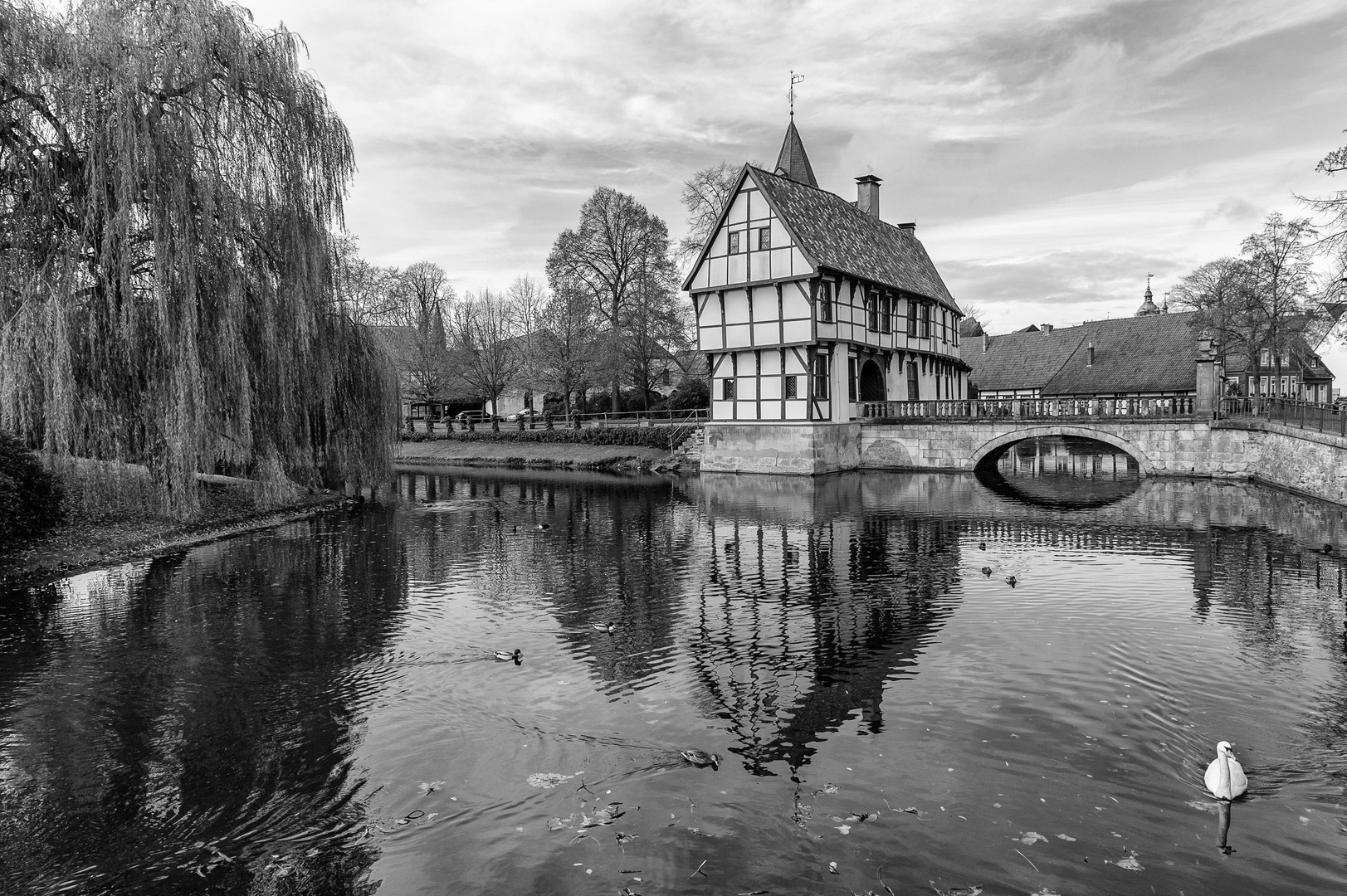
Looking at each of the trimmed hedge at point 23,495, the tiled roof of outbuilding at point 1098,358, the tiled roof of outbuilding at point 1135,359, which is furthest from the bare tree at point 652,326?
the trimmed hedge at point 23,495

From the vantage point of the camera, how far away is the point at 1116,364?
49719 mm

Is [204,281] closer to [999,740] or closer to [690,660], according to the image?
[690,660]

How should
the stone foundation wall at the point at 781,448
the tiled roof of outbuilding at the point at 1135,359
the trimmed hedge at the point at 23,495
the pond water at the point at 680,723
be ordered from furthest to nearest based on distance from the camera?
the tiled roof of outbuilding at the point at 1135,359, the stone foundation wall at the point at 781,448, the trimmed hedge at the point at 23,495, the pond water at the point at 680,723

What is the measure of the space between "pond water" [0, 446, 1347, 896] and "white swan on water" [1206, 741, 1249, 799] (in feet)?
0.46

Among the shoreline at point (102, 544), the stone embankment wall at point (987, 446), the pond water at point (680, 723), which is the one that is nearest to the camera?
the pond water at point (680, 723)

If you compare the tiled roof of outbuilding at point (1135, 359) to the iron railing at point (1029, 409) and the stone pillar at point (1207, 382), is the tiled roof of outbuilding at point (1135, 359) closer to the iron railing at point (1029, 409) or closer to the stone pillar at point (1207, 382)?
the iron railing at point (1029, 409)

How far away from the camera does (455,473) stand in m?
42.9

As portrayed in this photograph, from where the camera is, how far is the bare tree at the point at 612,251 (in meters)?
48.7

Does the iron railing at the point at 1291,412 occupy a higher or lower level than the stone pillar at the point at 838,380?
lower

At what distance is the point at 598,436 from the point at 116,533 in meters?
28.4

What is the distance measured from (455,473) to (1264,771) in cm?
3897

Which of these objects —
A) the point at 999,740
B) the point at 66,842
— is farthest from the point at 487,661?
the point at 999,740

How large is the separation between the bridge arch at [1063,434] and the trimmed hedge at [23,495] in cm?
3093

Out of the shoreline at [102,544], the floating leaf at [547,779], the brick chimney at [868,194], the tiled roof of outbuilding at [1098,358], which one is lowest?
the floating leaf at [547,779]
